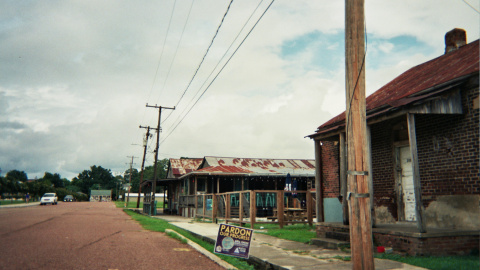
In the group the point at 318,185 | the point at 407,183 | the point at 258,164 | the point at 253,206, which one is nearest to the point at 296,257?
the point at 407,183

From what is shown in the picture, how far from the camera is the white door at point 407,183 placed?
9.63 meters

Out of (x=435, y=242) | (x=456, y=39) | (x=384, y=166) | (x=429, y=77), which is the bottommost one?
(x=435, y=242)

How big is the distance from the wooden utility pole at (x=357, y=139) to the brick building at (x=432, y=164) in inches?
74.1

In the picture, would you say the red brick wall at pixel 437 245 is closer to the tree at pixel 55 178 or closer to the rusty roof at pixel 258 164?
the rusty roof at pixel 258 164

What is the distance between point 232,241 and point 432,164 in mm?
5264

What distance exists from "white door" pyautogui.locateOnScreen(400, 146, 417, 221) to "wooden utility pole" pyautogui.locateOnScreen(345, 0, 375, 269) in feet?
18.2

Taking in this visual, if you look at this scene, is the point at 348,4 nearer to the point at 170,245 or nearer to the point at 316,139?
the point at 316,139

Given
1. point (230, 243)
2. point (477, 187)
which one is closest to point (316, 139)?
point (477, 187)

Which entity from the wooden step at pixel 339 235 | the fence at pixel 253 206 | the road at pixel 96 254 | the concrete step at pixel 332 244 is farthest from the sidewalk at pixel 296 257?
the fence at pixel 253 206

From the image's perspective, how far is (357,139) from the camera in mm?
4910

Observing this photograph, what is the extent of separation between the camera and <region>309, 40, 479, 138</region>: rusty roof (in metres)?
8.02

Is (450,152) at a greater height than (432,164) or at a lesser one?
greater

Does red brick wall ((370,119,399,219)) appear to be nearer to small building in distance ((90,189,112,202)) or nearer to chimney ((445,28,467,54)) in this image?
chimney ((445,28,467,54))

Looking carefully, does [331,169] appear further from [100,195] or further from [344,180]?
[100,195]
